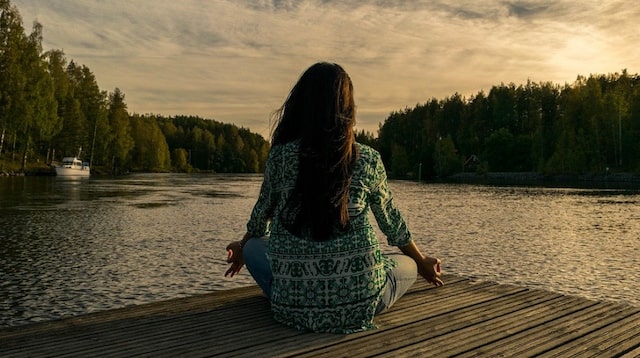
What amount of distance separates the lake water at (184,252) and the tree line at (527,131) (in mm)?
69786

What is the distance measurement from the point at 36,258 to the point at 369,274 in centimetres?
1199

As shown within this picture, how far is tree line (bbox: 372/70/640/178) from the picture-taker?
9056 cm

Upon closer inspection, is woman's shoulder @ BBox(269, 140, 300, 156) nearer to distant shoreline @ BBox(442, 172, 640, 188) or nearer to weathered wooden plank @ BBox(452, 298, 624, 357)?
weathered wooden plank @ BBox(452, 298, 624, 357)

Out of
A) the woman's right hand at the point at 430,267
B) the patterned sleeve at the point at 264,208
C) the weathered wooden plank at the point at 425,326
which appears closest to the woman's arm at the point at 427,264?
the woman's right hand at the point at 430,267

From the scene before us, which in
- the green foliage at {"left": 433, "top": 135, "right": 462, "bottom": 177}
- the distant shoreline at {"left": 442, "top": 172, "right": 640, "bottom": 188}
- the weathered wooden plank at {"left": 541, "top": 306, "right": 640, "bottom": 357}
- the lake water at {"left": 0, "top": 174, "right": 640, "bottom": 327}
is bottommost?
the lake water at {"left": 0, "top": 174, "right": 640, "bottom": 327}

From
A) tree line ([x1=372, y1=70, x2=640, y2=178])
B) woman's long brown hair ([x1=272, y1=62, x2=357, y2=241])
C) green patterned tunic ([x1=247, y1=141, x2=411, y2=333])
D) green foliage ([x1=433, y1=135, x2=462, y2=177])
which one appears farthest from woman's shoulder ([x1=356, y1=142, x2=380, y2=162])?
green foliage ([x1=433, y1=135, x2=462, y2=177])

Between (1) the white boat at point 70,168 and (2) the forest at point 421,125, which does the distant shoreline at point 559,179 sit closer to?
(2) the forest at point 421,125

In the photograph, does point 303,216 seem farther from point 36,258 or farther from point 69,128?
point 69,128

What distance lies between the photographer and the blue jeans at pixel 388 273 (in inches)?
185

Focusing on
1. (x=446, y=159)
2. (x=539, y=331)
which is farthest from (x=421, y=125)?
(x=539, y=331)

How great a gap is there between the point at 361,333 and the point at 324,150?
5.09 ft

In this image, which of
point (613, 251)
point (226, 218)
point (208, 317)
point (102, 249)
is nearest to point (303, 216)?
point (208, 317)

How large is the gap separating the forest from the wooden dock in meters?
65.1

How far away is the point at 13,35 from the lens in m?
60.5
